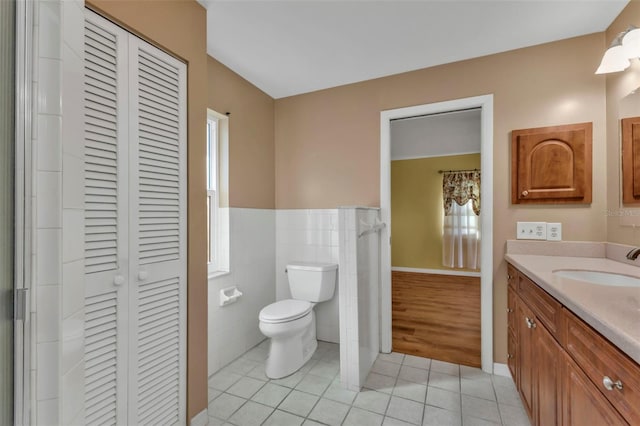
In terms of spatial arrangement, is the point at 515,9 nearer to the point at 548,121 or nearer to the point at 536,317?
the point at 548,121

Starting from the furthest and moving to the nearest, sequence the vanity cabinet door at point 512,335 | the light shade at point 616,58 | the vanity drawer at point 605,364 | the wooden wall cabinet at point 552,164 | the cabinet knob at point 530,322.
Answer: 1. the wooden wall cabinet at point 552,164
2. the vanity cabinet door at point 512,335
3. the light shade at point 616,58
4. the cabinet knob at point 530,322
5. the vanity drawer at point 605,364

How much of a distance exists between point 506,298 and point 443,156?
11.8 feet

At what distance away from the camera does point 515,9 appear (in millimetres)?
1652

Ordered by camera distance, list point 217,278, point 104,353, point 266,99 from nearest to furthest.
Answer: point 104,353 → point 217,278 → point 266,99

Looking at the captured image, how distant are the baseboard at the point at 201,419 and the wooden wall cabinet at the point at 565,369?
5.44 feet

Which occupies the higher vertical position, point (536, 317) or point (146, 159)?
point (146, 159)

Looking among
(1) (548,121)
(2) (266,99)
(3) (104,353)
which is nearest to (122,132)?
(3) (104,353)

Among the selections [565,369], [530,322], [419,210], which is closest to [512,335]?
[530,322]

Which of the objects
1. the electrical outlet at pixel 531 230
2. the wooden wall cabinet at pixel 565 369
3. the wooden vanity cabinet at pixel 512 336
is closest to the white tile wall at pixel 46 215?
the wooden wall cabinet at pixel 565 369

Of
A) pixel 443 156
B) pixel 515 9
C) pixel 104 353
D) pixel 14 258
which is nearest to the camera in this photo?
pixel 14 258

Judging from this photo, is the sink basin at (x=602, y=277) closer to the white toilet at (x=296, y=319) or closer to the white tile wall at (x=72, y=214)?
the white toilet at (x=296, y=319)

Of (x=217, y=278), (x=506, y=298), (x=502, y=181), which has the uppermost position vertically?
(x=502, y=181)

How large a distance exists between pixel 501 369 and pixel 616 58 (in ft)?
6.79

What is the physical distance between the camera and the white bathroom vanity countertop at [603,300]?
68cm
